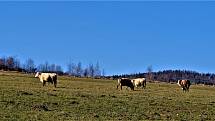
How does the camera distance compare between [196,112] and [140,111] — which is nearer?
[140,111]

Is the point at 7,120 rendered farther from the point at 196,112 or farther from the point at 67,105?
the point at 196,112

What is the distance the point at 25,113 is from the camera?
79.6 ft

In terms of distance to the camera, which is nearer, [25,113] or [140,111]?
[25,113]

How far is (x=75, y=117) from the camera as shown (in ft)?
79.3

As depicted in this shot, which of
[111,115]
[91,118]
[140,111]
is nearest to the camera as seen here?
[91,118]

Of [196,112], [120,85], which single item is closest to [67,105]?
[196,112]

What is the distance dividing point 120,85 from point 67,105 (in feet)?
117

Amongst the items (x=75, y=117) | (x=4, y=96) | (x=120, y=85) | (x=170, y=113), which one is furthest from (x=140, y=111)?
(x=120, y=85)

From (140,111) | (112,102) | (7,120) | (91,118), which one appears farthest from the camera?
(112,102)

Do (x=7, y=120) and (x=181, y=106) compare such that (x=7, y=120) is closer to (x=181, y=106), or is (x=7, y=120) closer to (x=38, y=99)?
(x=38, y=99)

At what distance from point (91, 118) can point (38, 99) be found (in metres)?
8.34

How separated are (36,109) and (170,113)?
26.3ft

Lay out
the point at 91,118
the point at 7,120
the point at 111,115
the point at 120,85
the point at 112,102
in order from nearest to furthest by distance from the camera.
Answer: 1. the point at 7,120
2. the point at 91,118
3. the point at 111,115
4. the point at 112,102
5. the point at 120,85

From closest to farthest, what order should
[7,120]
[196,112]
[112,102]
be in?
[7,120]
[196,112]
[112,102]
